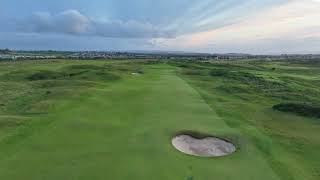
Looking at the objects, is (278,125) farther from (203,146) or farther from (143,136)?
(143,136)

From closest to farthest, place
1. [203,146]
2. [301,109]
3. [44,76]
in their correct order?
1. [203,146]
2. [301,109]
3. [44,76]

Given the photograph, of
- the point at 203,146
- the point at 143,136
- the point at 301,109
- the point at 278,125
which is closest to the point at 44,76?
the point at 301,109

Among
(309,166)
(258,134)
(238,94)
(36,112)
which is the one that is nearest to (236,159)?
(309,166)

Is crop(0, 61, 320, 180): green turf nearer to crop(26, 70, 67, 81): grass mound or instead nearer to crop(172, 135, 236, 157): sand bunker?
crop(172, 135, 236, 157): sand bunker

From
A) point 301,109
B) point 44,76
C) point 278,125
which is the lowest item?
point 44,76

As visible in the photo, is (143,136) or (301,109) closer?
(143,136)

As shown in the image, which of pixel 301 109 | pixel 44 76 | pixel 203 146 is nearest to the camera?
pixel 203 146

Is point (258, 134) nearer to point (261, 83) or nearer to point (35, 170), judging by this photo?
point (35, 170)
